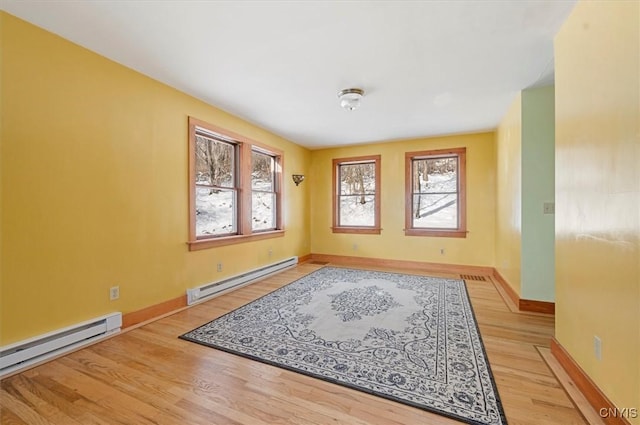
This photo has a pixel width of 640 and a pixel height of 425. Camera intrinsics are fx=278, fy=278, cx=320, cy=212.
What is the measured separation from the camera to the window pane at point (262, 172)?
4.70 meters

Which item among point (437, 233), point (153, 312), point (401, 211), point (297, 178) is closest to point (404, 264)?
point (437, 233)

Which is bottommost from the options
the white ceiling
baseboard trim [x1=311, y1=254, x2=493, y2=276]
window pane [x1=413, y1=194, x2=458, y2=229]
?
baseboard trim [x1=311, y1=254, x2=493, y2=276]

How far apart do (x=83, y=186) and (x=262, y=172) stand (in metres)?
2.81

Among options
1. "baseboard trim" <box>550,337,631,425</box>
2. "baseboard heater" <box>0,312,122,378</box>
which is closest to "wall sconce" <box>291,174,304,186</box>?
"baseboard heater" <box>0,312,122,378</box>

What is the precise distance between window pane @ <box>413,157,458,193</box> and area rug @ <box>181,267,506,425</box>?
6.62 feet

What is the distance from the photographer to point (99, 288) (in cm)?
246

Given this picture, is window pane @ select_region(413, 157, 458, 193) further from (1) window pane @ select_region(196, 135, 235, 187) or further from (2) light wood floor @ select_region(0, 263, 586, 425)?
(1) window pane @ select_region(196, 135, 235, 187)

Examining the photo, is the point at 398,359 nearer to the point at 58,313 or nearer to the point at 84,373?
the point at 84,373

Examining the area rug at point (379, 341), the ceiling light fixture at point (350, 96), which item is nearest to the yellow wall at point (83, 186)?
the area rug at point (379, 341)

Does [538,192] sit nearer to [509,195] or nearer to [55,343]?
[509,195]

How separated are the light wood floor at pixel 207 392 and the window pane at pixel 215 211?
1601 mm

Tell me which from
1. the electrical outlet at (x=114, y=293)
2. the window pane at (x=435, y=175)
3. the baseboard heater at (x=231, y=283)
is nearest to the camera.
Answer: the electrical outlet at (x=114, y=293)

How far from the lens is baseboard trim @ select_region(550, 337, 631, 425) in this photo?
1.38 meters

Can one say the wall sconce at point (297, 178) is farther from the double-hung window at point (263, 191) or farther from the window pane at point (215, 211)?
the window pane at point (215, 211)
